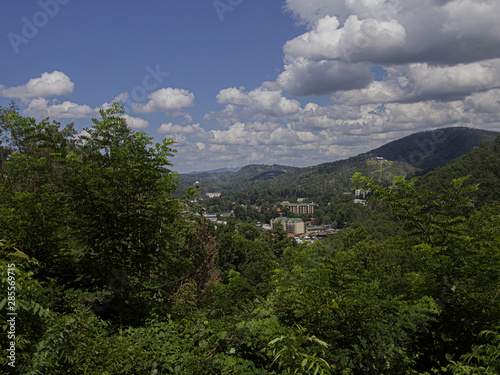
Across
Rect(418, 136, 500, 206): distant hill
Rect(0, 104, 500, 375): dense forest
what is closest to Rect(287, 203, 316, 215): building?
Rect(418, 136, 500, 206): distant hill

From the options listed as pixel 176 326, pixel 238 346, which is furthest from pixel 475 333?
pixel 176 326

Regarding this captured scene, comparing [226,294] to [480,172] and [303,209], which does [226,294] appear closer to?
[480,172]

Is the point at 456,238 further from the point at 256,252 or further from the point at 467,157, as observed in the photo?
the point at 467,157

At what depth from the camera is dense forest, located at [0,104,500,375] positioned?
2.46 meters

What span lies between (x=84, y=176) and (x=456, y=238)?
5.01m

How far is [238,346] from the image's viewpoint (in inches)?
105

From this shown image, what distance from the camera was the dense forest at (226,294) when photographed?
2459 mm
